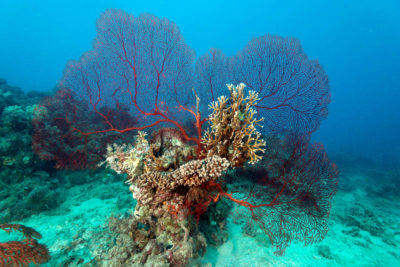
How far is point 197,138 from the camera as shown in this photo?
4910mm

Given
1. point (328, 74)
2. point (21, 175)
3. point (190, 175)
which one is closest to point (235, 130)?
→ point (190, 175)

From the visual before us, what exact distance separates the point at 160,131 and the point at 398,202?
1231 cm

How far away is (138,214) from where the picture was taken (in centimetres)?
306

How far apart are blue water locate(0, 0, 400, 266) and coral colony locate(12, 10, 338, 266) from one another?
83 cm

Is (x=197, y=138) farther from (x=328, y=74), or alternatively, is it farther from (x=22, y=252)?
(x=328, y=74)

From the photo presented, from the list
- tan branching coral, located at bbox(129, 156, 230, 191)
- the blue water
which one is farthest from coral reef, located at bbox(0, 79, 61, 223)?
tan branching coral, located at bbox(129, 156, 230, 191)

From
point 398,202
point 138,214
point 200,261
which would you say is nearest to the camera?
point 200,261

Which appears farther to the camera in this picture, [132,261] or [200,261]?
[200,261]

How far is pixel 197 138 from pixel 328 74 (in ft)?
425

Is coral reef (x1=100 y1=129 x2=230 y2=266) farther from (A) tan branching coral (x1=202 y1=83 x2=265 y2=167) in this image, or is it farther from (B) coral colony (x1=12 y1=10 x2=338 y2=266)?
(A) tan branching coral (x1=202 y1=83 x2=265 y2=167)

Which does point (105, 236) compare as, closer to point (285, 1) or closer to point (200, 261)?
point (200, 261)

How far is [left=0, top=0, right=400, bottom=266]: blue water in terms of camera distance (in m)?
4.23

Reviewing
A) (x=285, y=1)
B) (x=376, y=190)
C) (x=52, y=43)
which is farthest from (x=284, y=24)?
(x=52, y=43)

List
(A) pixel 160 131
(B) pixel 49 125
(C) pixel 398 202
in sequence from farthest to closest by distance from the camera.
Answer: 1. (C) pixel 398 202
2. (B) pixel 49 125
3. (A) pixel 160 131
